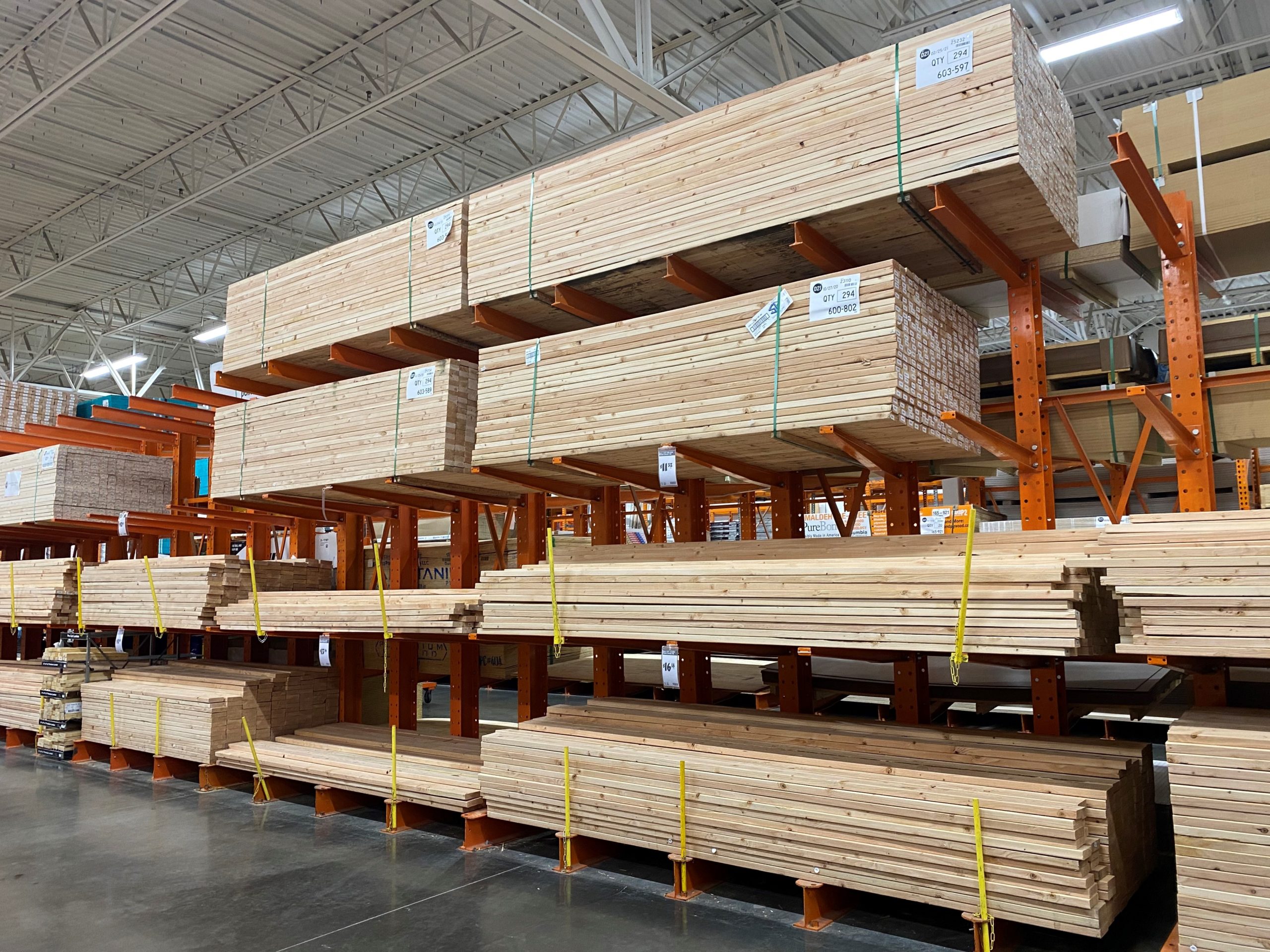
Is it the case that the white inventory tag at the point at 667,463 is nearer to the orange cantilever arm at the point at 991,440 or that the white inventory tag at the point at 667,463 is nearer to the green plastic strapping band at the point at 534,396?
the green plastic strapping band at the point at 534,396

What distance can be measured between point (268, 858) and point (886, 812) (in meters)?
4.88

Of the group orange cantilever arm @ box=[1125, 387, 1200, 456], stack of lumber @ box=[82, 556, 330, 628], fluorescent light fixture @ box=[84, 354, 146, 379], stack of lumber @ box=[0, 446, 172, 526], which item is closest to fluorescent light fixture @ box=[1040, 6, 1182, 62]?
orange cantilever arm @ box=[1125, 387, 1200, 456]

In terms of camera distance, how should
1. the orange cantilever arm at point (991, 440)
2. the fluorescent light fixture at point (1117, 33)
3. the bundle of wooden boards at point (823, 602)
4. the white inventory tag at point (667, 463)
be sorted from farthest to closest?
the fluorescent light fixture at point (1117, 33) → the white inventory tag at point (667, 463) → the orange cantilever arm at point (991, 440) → the bundle of wooden boards at point (823, 602)

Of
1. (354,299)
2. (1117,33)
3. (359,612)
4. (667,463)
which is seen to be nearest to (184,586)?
(359,612)

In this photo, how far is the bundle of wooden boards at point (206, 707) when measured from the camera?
9.60 metres

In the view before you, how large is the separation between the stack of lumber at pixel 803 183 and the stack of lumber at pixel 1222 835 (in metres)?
3.06

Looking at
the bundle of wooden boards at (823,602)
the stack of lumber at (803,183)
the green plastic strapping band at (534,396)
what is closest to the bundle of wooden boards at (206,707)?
the bundle of wooden boards at (823,602)

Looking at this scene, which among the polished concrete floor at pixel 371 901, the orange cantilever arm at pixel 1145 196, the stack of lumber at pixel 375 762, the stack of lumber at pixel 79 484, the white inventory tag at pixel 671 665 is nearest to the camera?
the orange cantilever arm at pixel 1145 196

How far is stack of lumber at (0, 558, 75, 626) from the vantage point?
12445mm

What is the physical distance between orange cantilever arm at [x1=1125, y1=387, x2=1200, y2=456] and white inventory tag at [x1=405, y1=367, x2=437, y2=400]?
521 cm

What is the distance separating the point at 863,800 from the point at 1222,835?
1.75 meters

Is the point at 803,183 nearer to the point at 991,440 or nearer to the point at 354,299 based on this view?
the point at 991,440

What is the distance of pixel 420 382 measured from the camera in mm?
7918

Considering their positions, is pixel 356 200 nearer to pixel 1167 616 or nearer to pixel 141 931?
pixel 141 931
